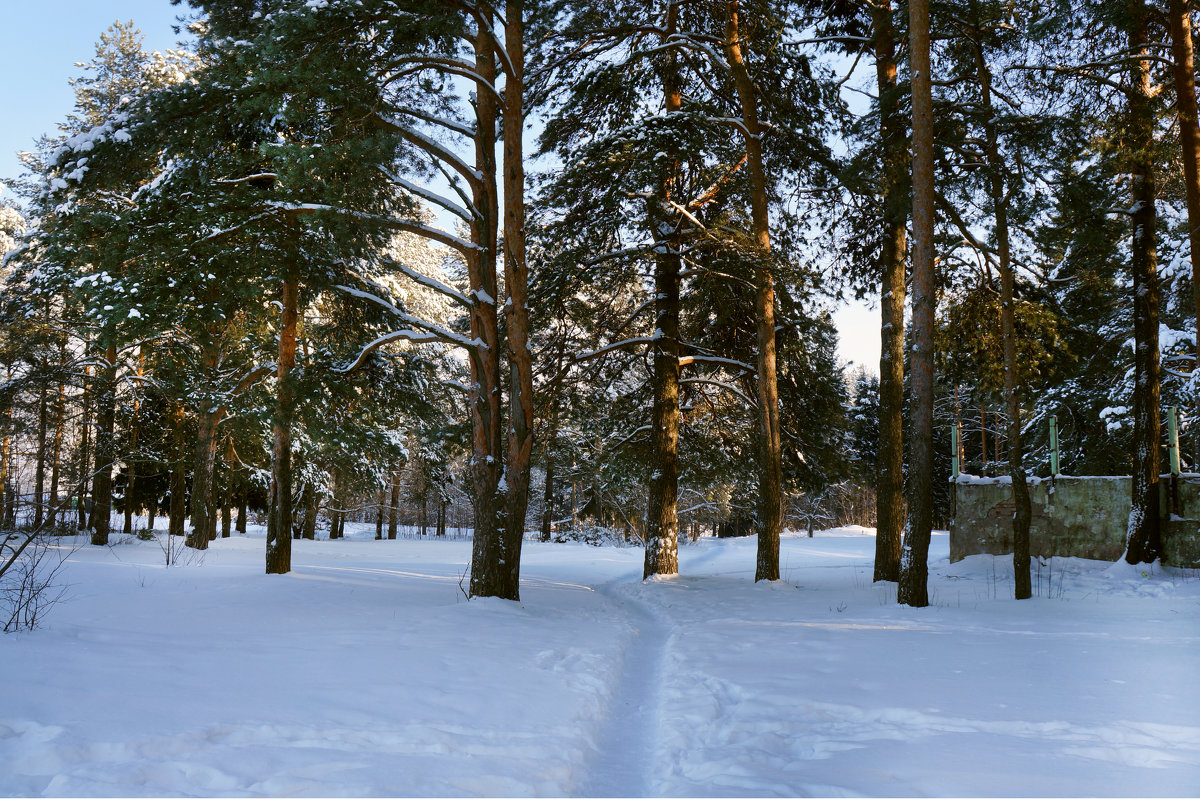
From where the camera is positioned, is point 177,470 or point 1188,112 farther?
point 177,470

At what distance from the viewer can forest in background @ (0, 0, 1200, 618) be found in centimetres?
835

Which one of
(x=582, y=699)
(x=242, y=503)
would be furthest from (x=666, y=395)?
(x=242, y=503)

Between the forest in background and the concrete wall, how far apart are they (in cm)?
45

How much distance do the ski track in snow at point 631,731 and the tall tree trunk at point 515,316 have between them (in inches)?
93.4

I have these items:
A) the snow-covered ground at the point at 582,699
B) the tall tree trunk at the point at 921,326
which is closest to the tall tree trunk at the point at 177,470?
the snow-covered ground at the point at 582,699

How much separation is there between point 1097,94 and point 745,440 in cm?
849

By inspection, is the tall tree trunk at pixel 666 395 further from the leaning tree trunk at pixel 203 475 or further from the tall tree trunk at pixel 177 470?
the tall tree trunk at pixel 177 470

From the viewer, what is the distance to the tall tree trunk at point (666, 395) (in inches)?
527

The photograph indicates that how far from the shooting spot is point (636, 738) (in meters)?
4.58

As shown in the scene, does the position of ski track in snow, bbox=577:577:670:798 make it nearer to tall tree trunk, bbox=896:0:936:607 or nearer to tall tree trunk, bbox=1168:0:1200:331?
tall tree trunk, bbox=896:0:936:607

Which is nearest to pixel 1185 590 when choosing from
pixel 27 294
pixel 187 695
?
pixel 187 695

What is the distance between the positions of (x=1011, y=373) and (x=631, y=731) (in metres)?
8.21

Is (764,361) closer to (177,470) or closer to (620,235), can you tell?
(620,235)

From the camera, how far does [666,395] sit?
530 inches
